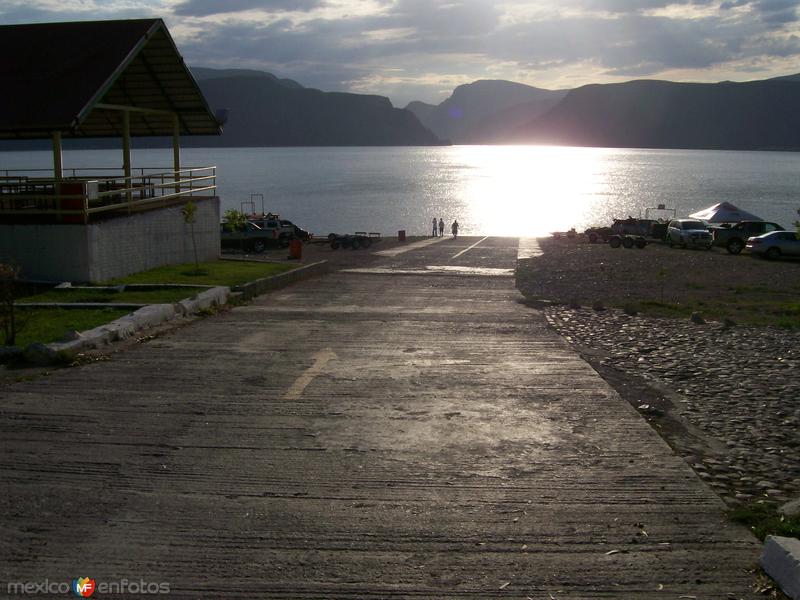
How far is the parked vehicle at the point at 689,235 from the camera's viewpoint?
43.9 metres

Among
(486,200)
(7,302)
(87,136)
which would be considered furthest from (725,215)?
(486,200)

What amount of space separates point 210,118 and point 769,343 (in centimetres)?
1955

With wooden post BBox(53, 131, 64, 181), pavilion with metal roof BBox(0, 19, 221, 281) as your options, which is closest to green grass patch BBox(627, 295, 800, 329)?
pavilion with metal roof BBox(0, 19, 221, 281)

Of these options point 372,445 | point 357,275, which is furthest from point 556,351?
point 357,275

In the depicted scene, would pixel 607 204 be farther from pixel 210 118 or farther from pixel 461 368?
pixel 461 368

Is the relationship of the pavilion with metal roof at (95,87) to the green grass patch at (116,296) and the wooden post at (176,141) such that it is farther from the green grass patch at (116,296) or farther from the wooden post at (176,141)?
the green grass patch at (116,296)

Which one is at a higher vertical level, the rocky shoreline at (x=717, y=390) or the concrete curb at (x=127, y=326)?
the concrete curb at (x=127, y=326)

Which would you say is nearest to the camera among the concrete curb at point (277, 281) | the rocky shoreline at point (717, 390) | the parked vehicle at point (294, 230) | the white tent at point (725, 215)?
the rocky shoreline at point (717, 390)

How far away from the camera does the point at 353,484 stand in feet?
18.8

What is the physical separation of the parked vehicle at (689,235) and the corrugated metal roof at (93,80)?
93.6 ft

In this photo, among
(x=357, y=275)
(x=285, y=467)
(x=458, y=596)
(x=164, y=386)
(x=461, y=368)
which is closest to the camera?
(x=458, y=596)

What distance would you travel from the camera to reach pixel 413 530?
16.3 feet

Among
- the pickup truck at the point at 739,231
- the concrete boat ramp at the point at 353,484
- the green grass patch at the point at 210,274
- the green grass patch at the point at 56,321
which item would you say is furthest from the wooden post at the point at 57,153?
the pickup truck at the point at 739,231

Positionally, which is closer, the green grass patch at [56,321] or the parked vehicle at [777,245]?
the green grass patch at [56,321]
